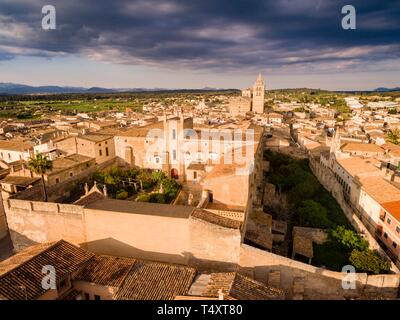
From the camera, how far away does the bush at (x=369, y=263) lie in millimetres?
21719

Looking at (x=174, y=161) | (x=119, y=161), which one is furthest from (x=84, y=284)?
(x=119, y=161)

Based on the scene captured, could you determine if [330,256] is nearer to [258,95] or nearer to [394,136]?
[394,136]

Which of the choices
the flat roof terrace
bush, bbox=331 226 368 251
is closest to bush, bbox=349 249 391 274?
bush, bbox=331 226 368 251

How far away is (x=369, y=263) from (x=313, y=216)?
7.35 meters

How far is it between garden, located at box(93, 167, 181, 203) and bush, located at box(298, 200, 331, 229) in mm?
13173

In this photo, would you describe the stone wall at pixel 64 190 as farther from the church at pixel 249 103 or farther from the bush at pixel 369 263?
the church at pixel 249 103

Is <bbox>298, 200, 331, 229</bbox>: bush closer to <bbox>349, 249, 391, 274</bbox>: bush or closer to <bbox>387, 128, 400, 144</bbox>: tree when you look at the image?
<bbox>349, 249, 391, 274</bbox>: bush

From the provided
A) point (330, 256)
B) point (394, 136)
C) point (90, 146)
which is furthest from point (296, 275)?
point (394, 136)

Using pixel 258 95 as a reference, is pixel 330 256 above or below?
below

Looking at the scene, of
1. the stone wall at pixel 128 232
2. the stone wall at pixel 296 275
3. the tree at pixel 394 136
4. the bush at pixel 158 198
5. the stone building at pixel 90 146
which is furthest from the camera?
the tree at pixel 394 136

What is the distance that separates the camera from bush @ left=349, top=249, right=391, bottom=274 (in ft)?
71.3

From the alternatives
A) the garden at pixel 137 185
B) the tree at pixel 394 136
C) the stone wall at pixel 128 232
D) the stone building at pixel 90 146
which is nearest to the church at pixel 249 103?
the tree at pixel 394 136

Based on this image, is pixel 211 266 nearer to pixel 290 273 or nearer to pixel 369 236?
pixel 290 273

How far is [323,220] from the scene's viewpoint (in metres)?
28.4
